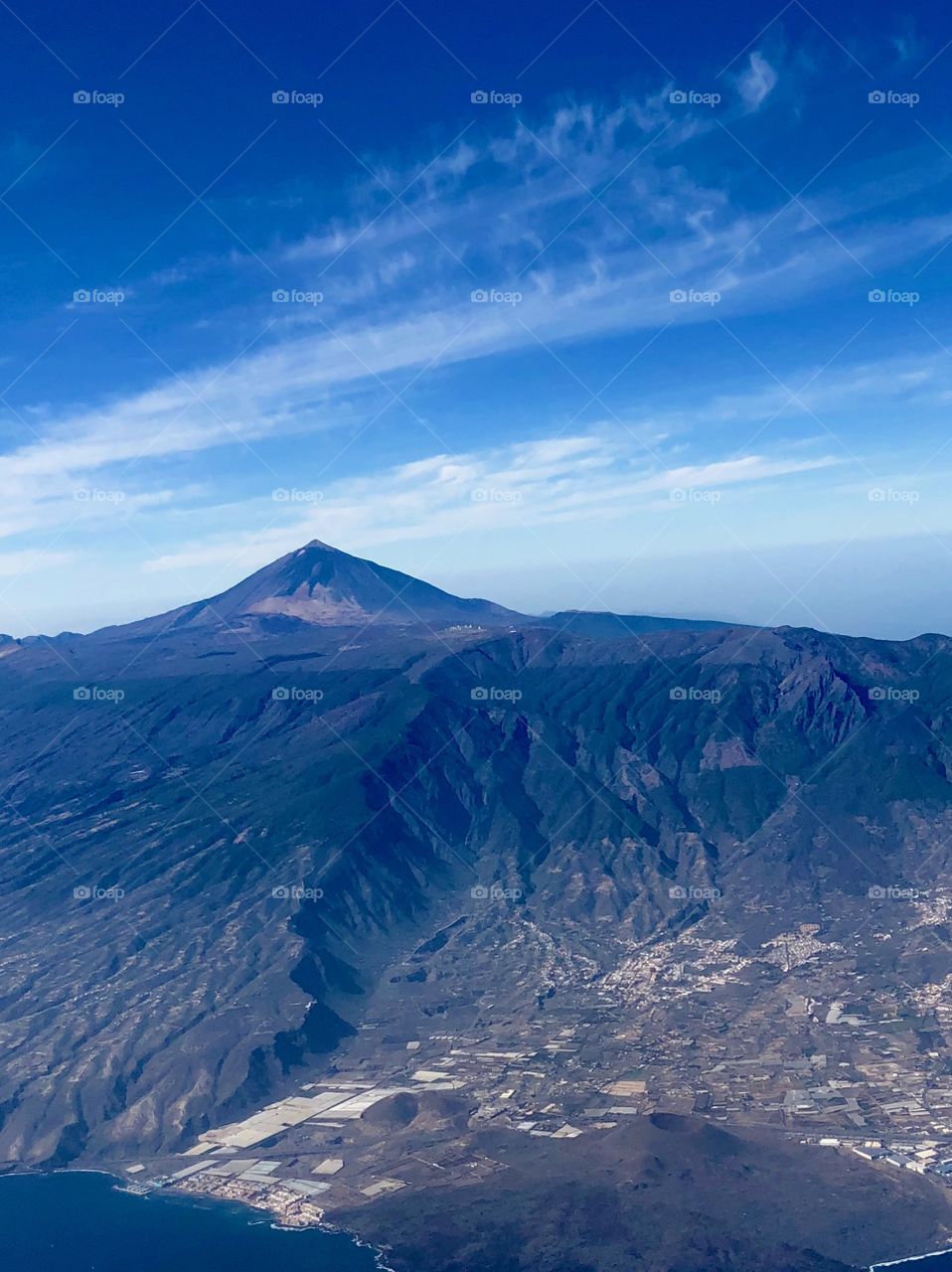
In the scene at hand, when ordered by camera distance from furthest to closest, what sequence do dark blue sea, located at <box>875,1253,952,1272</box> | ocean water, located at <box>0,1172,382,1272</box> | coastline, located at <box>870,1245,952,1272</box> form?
ocean water, located at <box>0,1172,382,1272</box>, coastline, located at <box>870,1245,952,1272</box>, dark blue sea, located at <box>875,1253,952,1272</box>

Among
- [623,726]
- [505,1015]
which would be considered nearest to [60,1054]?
[505,1015]

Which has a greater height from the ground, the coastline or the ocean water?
the ocean water

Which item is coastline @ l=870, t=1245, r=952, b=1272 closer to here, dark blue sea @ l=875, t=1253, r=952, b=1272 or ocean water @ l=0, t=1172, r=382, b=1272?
dark blue sea @ l=875, t=1253, r=952, b=1272

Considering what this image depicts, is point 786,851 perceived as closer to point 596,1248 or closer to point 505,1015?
point 505,1015

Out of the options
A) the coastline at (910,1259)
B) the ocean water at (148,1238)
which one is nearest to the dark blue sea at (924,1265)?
the coastline at (910,1259)

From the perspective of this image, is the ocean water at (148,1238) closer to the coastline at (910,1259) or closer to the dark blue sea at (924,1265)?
the dark blue sea at (924,1265)

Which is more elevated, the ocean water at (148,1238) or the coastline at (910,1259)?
the ocean water at (148,1238)

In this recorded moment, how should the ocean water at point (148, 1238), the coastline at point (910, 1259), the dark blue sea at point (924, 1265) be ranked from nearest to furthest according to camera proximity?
the dark blue sea at point (924, 1265), the coastline at point (910, 1259), the ocean water at point (148, 1238)

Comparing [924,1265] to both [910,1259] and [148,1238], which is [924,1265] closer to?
[910,1259]

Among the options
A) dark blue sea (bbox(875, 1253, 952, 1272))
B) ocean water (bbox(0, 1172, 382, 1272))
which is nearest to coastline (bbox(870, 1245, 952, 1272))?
dark blue sea (bbox(875, 1253, 952, 1272))

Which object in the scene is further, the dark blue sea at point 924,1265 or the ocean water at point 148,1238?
the ocean water at point 148,1238
